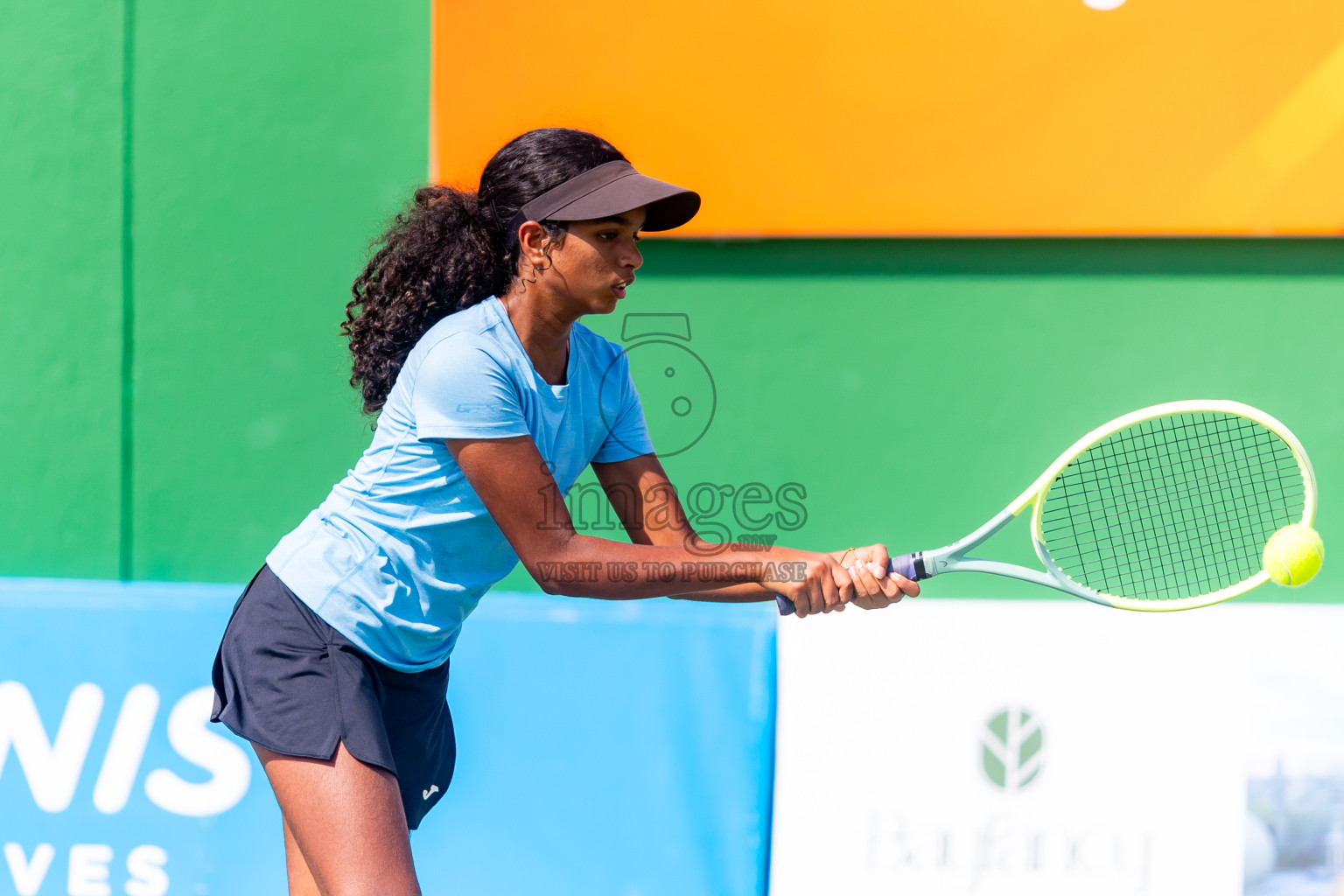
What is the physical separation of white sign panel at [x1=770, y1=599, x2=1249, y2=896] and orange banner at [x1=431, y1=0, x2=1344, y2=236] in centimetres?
111

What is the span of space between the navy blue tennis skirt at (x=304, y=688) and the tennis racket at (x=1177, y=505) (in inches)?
49.9

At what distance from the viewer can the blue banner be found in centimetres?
244

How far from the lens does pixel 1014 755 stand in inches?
94.0

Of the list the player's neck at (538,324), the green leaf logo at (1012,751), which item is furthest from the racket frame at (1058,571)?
the player's neck at (538,324)

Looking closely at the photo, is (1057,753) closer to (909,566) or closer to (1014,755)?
(1014,755)

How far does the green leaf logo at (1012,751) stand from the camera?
93.9 inches

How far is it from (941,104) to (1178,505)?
1221 millimetres

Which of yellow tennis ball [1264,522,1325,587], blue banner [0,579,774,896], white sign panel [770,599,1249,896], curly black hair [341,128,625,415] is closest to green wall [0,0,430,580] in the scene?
blue banner [0,579,774,896]

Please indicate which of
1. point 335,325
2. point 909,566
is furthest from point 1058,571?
point 335,325

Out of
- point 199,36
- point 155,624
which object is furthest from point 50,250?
point 155,624

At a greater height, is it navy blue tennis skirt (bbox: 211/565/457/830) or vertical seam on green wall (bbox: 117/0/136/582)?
vertical seam on green wall (bbox: 117/0/136/582)

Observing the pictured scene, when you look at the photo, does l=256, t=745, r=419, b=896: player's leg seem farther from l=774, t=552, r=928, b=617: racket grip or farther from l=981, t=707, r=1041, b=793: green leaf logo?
l=981, t=707, r=1041, b=793: green leaf logo

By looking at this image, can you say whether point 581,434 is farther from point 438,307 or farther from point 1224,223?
point 1224,223

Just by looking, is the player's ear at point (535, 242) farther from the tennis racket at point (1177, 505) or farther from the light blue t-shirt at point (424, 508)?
the tennis racket at point (1177, 505)
